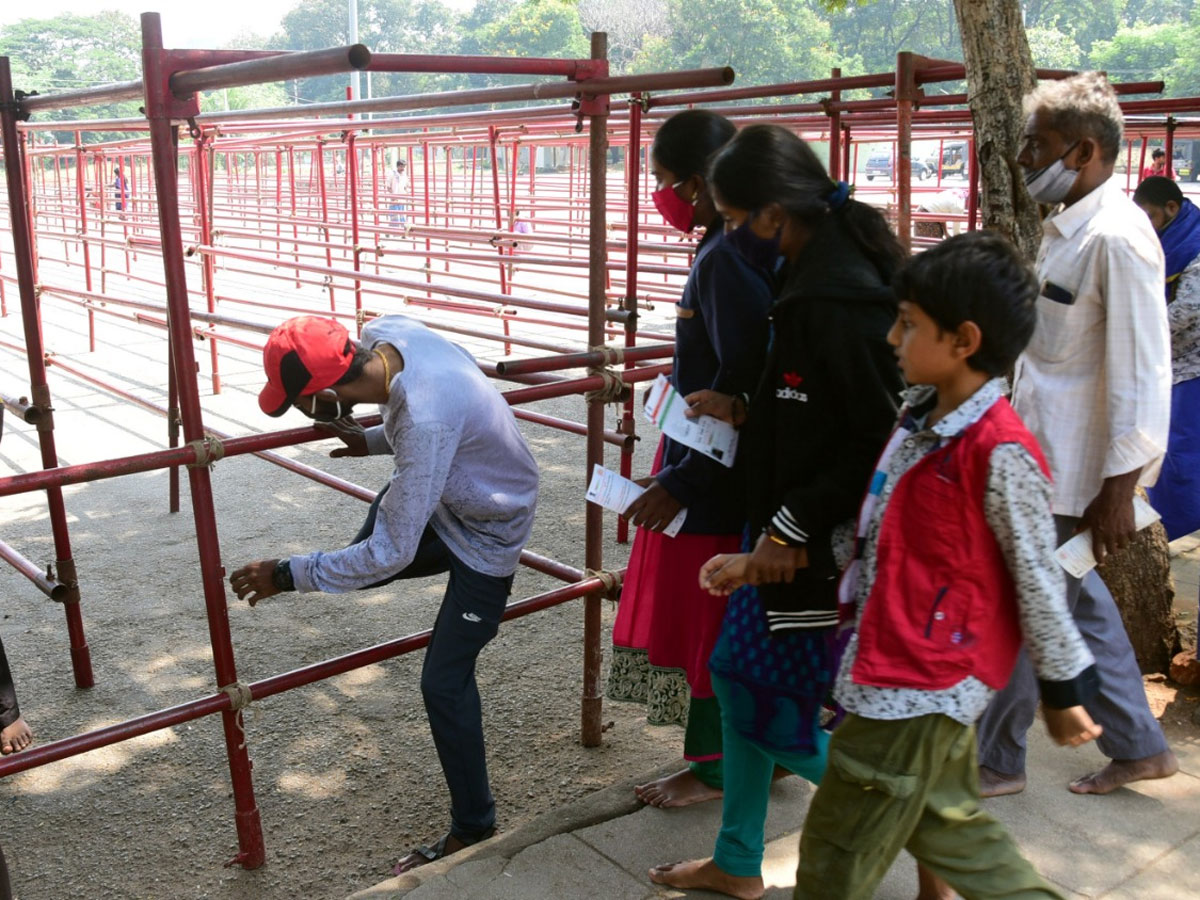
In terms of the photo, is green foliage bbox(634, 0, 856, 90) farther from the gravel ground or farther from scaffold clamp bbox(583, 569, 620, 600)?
scaffold clamp bbox(583, 569, 620, 600)

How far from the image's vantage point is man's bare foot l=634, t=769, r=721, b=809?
2529 mm

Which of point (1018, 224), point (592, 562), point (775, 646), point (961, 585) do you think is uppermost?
point (1018, 224)

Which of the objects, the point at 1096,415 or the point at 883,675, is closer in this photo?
the point at 883,675

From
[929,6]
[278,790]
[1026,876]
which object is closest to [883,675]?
[1026,876]

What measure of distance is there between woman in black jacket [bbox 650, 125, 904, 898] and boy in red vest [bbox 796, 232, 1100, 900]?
0.35 ft

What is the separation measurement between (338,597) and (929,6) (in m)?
63.4

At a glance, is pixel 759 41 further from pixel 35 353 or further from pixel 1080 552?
pixel 1080 552

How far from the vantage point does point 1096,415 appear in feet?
7.41

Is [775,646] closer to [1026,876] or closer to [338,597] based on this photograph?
[1026,876]

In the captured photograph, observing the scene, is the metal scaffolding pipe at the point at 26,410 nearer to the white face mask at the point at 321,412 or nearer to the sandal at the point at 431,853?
the white face mask at the point at 321,412

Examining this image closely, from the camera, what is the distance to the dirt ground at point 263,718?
8.94ft

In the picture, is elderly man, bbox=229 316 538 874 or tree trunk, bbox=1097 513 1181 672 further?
tree trunk, bbox=1097 513 1181 672

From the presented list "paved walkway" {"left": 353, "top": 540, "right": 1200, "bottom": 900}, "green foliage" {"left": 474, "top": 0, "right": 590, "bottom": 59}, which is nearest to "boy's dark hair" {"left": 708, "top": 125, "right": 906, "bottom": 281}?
"paved walkway" {"left": 353, "top": 540, "right": 1200, "bottom": 900}

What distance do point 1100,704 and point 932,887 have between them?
707mm
